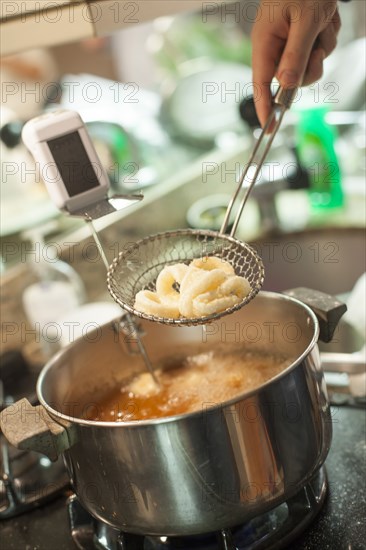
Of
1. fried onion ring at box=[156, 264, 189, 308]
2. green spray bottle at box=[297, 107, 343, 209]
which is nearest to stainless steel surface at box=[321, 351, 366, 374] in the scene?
fried onion ring at box=[156, 264, 189, 308]

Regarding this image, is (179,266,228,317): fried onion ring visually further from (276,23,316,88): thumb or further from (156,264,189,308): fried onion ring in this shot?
(276,23,316,88): thumb

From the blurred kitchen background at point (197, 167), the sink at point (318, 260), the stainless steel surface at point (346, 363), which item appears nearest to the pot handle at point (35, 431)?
the stainless steel surface at point (346, 363)

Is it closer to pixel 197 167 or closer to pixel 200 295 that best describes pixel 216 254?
pixel 200 295

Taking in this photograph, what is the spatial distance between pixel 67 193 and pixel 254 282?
0.31 meters

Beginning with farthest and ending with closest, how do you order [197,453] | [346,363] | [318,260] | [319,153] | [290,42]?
[319,153], [318,260], [346,363], [290,42], [197,453]

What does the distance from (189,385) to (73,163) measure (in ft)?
1.36

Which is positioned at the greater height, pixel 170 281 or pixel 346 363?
pixel 170 281

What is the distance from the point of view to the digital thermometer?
970mm

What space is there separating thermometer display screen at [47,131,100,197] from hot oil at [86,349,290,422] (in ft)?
1.21

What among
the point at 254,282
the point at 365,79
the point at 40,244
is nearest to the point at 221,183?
the point at 365,79

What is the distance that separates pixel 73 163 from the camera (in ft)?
3.28

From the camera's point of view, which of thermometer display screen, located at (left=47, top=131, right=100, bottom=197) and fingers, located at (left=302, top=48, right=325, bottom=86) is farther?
fingers, located at (left=302, top=48, right=325, bottom=86)

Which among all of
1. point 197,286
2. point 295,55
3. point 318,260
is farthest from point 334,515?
point 318,260

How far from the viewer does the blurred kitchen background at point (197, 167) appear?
1.73 metres
